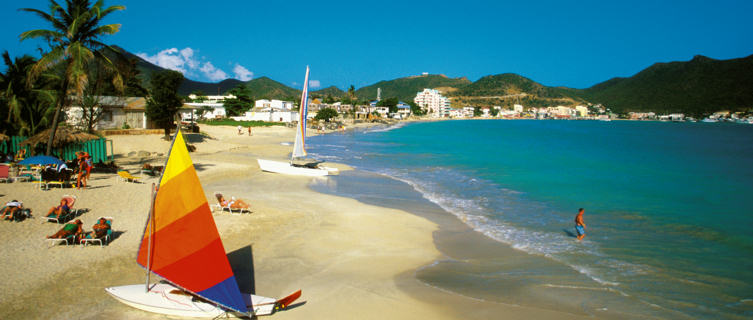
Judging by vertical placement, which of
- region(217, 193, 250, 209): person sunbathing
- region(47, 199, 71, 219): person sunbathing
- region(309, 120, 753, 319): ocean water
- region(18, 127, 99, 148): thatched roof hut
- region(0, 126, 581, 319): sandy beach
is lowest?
region(309, 120, 753, 319): ocean water

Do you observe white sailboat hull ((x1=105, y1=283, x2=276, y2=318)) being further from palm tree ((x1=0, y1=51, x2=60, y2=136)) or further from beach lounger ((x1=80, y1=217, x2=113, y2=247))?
palm tree ((x1=0, y1=51, x2=60, y2=136))

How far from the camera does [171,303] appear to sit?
681 centimetres

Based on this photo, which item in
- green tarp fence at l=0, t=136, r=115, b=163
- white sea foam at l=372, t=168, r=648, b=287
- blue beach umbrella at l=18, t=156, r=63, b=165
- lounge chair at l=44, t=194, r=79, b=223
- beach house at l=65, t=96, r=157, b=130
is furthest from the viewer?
beach house at l=65, t=96, r=157, b=130

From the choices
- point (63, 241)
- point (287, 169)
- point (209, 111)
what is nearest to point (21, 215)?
point (63, 241)

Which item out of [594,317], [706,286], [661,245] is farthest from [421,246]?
[661,245]

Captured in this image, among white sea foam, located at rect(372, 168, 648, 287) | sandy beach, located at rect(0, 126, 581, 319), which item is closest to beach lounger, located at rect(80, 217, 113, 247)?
sandy beach, located at rect(0, 126, 581, 319)

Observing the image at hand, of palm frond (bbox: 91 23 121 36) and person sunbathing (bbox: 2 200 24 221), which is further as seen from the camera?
palm frond (bbox: 91 23 121 36)

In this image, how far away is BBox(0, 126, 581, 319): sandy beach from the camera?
7.22 meters

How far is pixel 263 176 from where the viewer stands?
68.5 feet

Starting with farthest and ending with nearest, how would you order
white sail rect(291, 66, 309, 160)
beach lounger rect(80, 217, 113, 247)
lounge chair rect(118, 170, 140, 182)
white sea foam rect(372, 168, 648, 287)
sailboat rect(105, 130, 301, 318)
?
1. white sail rect(291, 66, 309, 160)
2. lounge chair rect(118, 170, 140, 182)
3. white sea foam rect(372, 168, 648, 287)
4. beach lounger rect(80, 217, 113, 247)
5. sailboat rect(105, 130, 301, 318)

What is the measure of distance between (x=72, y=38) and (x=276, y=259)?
14.1 metres

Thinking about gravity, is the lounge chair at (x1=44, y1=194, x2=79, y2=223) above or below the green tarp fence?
below

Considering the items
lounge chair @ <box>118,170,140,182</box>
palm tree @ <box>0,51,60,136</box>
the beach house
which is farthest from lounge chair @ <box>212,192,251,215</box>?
the beach house

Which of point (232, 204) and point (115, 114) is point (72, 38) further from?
point (115, 114)
